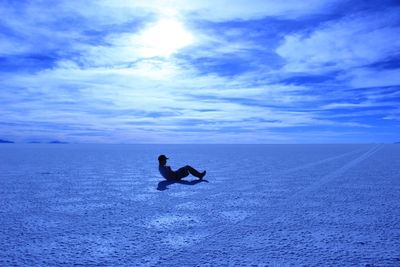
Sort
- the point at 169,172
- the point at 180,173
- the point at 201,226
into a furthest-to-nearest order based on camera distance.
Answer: the point at 180,173
the point at 169,172
the point at 201,226

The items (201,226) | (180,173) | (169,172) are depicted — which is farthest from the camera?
(180,173)

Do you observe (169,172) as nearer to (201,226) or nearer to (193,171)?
(193,171)

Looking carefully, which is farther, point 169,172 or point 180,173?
point 180,173

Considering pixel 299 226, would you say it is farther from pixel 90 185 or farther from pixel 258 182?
pixel 90 185

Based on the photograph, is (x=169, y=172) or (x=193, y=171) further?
(x=193, y=171)

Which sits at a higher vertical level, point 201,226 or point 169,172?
point 169,172

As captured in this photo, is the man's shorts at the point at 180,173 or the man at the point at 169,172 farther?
the man's shorts at the point at 180,173

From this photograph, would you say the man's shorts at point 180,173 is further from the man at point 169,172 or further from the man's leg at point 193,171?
the man's leg at point 193,171

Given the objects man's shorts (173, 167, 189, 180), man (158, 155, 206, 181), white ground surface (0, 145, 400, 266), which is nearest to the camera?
white ground surface (0, 145, 400, 266)

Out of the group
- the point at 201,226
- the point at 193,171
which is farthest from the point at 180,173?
the point at 201,226

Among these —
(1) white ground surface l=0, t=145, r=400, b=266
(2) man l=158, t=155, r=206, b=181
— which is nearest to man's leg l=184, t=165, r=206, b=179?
(2) man l=158, t=155, r=206, b=181

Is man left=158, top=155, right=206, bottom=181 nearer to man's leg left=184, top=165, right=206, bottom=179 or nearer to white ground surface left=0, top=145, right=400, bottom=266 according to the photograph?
man's leg left=184, top=165, right=206, bottom=179

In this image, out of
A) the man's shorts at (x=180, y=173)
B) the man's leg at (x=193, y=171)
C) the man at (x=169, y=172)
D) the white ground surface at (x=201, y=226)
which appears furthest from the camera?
the man's leg at (x=193, y=171)

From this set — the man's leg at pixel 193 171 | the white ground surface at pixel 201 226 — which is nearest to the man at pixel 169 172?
the man's leg at pixel 193 171
